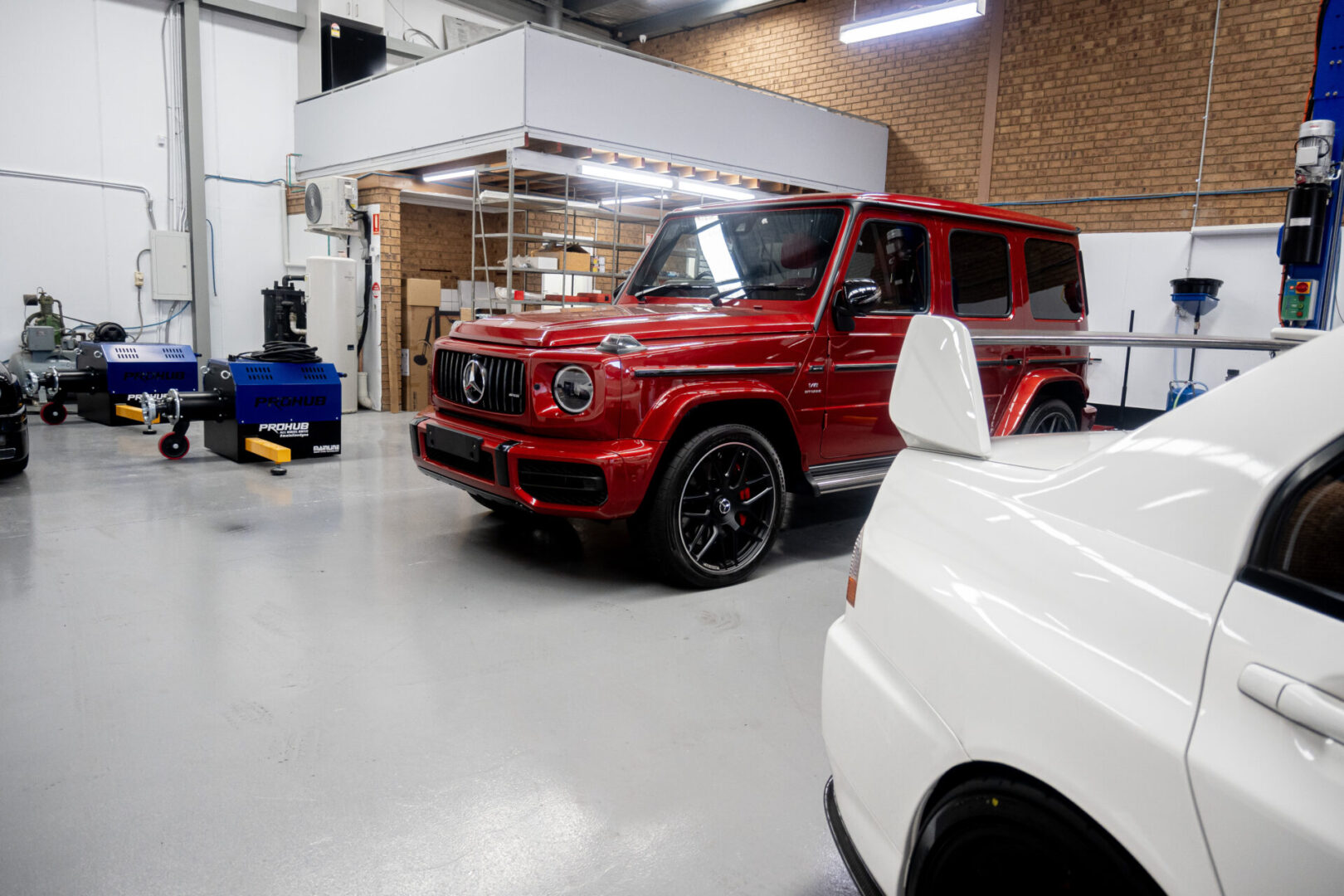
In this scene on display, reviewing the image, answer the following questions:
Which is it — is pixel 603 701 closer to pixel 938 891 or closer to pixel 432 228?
pixel 938 891

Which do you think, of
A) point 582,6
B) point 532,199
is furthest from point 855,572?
point 582,6

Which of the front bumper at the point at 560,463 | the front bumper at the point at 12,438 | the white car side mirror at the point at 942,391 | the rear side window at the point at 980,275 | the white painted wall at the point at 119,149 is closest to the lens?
the white car side mirror at the point at 942,391

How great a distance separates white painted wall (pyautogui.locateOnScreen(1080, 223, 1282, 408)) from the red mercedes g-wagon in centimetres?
547

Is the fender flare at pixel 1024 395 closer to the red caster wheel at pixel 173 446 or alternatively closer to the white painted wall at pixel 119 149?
the red caster wheel at pixel 173 446

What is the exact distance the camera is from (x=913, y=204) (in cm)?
421

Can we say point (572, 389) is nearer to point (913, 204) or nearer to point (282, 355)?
point (913, 204)

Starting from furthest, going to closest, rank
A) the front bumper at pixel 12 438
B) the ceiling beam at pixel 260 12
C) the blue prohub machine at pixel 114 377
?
the ceiling beam at pixel 260 12 → the blue prohub machine at pixel 114 377 → the front bumper at pixel 12 438

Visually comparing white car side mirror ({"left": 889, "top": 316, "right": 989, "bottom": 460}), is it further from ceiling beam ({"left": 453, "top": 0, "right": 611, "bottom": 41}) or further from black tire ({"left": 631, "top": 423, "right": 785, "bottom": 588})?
ceiling beam ({"left": 453, "top": 0, "right": 611, "bottom": 41})

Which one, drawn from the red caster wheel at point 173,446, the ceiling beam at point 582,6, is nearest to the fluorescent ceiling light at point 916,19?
the ceiling beam at point 582,6

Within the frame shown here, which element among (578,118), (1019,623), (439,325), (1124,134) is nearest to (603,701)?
(1019,623)

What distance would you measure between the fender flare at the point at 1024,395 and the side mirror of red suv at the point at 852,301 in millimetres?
1152

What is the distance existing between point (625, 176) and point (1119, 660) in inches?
340

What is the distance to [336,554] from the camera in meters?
4.11

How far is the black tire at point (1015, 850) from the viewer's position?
36.4 inches
